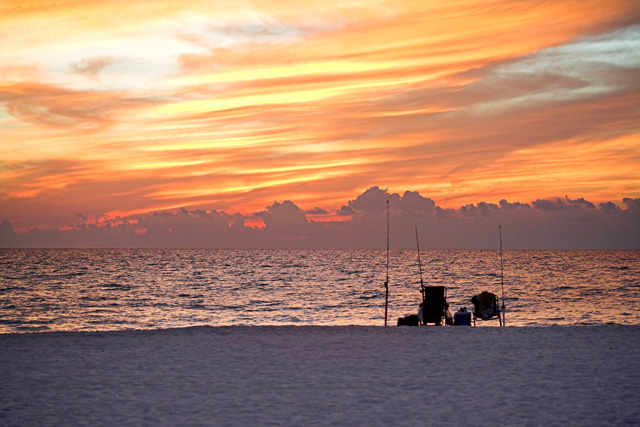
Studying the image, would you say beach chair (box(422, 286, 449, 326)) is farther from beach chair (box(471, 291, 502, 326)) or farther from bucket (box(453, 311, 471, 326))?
beach chair (box(471, 291, 502, 326))

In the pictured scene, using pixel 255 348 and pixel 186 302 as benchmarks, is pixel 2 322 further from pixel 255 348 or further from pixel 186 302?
pixel 255 348

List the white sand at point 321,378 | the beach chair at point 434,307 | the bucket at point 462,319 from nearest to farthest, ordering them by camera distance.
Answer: the white sand at point 321,378 < the bucket at point 462,319 < the beach chair at point 434,307

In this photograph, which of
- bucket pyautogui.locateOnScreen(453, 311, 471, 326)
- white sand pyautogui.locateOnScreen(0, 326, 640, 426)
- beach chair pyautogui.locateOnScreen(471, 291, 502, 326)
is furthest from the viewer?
beach chair pyautogui.locateOnScreen(471, 291, 502, 326)

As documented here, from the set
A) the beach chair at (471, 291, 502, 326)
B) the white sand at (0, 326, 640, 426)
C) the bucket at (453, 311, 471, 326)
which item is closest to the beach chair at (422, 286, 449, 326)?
the bucket at (453, 311, 471, 326)

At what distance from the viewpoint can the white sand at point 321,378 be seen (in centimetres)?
826

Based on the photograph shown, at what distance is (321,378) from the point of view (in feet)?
34.9

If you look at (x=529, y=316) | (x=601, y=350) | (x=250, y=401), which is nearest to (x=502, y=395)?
(x=250, y=401)

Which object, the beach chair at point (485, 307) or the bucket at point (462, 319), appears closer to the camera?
the bucket at point (462, 319)

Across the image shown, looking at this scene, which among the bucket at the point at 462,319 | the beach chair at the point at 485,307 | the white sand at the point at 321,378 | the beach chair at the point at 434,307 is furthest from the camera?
the beach chair at the point at 485,307

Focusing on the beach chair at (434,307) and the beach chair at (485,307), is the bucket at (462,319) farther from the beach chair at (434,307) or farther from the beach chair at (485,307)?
the beach chair at (485,307)

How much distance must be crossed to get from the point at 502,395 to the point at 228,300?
123ft

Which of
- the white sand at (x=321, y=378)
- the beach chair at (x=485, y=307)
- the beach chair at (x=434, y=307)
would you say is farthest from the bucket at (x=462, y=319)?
the white sand at (x=321, y=378)

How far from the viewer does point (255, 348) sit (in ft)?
46.2

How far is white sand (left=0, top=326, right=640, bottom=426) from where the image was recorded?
826cm
